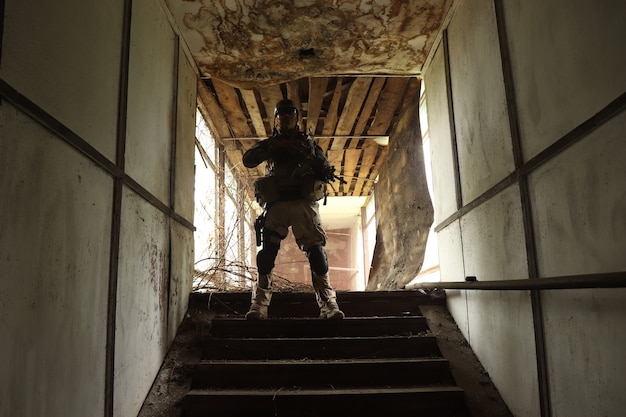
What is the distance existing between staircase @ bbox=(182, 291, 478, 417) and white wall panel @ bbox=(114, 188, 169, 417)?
1.00ft

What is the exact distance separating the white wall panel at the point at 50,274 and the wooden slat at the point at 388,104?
416cm

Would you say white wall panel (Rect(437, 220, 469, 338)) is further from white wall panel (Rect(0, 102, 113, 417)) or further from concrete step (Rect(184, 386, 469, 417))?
white wall panel (Rect(0, 102, 113, 417))

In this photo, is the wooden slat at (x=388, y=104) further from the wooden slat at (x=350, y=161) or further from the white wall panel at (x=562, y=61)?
the white wall panel at (x=562, y=61)

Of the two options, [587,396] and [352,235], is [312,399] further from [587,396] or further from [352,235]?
[352,235]

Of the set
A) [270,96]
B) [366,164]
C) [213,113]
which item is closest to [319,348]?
[270,96]

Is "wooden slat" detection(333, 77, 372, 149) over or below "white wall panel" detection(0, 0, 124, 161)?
over

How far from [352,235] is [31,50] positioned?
13.9 m

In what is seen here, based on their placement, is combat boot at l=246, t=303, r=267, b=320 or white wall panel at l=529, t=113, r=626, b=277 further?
combat boot at l=246, t=303, r=267, b=320

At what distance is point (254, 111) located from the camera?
6125mm

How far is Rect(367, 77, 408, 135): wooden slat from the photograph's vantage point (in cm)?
566

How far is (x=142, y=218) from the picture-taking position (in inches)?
110

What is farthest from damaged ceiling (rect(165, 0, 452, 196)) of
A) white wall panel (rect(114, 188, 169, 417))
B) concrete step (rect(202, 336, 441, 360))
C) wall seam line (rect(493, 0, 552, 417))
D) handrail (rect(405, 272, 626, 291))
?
handrail (rect(405, 272, 626, 291))

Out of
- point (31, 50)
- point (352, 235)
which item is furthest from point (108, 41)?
point (352, 235)

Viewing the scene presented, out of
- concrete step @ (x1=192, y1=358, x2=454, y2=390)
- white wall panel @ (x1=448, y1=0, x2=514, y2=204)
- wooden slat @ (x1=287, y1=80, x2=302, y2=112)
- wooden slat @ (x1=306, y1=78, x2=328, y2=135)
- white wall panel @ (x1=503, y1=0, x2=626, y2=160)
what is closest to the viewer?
white wall panel @ (x1=503, y1=0, x2=626, y2=160)
